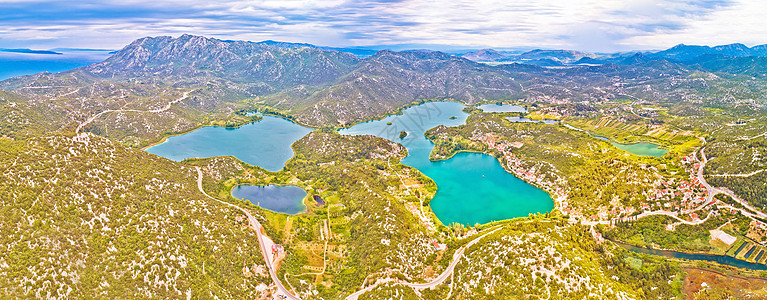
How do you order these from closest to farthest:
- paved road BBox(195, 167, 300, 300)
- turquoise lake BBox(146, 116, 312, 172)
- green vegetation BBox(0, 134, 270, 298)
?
1. green vegetation BBox(0, 134, 270, 298)
2. paved road BBox(195, 167, 300, 300)
3. turquoise lake BBox(146, 116, 312, 172)

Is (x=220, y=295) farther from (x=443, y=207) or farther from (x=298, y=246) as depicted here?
(x=443, y=207)

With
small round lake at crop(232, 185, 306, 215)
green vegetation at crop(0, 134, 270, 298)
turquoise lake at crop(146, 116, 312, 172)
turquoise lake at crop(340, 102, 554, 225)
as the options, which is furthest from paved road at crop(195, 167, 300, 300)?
turquoise lake at crop(340, 102, 554, 225)

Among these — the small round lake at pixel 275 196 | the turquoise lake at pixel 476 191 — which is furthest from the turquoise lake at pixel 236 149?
the turquoise lake at pixel 476 191

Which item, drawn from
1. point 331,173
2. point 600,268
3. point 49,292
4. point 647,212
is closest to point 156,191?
point 49,292

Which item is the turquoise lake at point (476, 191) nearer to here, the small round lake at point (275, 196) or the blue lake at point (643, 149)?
the small round lake at point (275, 196)

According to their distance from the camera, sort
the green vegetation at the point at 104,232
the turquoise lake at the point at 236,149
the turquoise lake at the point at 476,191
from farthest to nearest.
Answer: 1. the turquoise lake at the point at 236,149
2. the turquoise lake at the point at 476,191
3. the green vegetation at the point at 104,232

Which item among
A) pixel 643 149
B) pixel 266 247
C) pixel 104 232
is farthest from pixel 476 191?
pixel 643 149

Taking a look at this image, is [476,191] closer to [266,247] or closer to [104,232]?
[266,247]

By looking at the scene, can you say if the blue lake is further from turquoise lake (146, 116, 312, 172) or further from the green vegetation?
the green vegetation
